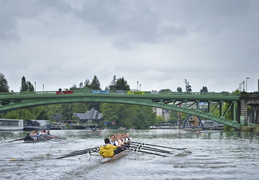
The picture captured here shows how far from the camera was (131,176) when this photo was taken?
2525cm

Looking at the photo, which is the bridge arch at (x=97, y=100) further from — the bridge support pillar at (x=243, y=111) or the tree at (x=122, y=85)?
the tree at (x=122, y=85)

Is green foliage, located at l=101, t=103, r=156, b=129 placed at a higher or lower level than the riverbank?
higher

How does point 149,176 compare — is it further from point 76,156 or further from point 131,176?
point 76,156

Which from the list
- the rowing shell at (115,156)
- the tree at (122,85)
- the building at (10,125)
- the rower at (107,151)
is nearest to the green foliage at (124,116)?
the tree at (122,85)

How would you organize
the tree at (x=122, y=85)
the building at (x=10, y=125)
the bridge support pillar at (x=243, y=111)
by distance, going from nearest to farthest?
1. the bridge support pillar at (x=243, y=111)
2. the building at (x=10, y=125)
3. the tree at (x=122, y=85)

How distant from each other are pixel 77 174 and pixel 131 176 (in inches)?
123

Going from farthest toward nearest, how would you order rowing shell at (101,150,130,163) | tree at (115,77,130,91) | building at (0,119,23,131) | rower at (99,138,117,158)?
tree at (115,77,130,91) < building at (0,119,23,131) < rower at (99,138,117,158) < rowing shell at (101,150,130,163)

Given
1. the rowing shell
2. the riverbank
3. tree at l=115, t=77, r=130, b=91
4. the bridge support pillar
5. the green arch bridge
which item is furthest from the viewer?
tree at l=115, t=77, r=130, b=91

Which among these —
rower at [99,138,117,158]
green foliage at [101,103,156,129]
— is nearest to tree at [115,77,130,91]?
green foliage at [101,103,156,129]

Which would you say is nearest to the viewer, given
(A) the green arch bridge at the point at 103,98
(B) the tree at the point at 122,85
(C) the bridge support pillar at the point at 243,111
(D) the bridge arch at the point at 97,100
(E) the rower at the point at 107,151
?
(E) the rower at the point at 107,151

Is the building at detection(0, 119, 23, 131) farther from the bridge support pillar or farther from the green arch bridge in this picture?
the bridge support pillar

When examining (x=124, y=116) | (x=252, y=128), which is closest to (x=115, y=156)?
(x=252, y=128)

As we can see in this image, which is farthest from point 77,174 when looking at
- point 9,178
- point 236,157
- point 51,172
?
point 236,157

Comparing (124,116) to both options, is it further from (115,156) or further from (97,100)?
(115,156)
